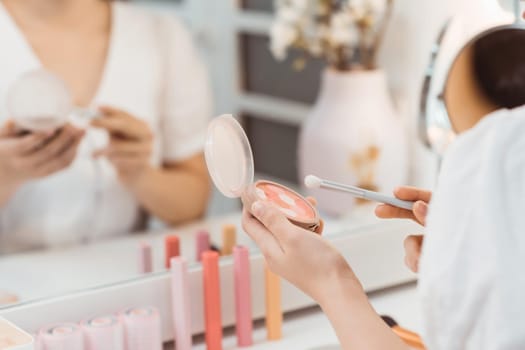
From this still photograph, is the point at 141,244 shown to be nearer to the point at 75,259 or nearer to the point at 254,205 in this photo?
the point at 75,259

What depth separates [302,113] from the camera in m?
1.04

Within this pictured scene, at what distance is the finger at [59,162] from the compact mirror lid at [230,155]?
0.26m

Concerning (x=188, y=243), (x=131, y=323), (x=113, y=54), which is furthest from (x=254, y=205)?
(x=113, y=54)

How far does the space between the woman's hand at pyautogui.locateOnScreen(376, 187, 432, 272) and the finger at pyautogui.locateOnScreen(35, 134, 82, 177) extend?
1.20 ft

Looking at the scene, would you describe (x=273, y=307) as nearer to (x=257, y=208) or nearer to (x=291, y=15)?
(x=257, y=208)

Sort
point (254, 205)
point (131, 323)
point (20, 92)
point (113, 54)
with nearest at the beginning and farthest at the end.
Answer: point (254, 205) < point (131, 323) < point (20, 92) < point (113, 54)

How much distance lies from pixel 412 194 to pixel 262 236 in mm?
108

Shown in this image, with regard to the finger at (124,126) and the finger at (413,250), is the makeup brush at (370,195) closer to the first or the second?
the finger at (413,250)

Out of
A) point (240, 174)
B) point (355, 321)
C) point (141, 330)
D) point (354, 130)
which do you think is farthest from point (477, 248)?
point (354, 130)

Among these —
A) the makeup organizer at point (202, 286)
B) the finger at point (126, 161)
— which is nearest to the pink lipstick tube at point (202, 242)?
the makeup organizer at point (202, 286)

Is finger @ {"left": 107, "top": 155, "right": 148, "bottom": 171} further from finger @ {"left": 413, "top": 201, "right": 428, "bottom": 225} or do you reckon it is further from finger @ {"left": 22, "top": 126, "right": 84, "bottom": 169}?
finger @ {"left": 413, "top": 201, "right": 428, "bottom": 225}

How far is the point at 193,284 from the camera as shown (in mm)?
750

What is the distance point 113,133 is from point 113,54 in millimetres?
110

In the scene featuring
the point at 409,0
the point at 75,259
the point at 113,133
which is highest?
the point at 409,0
